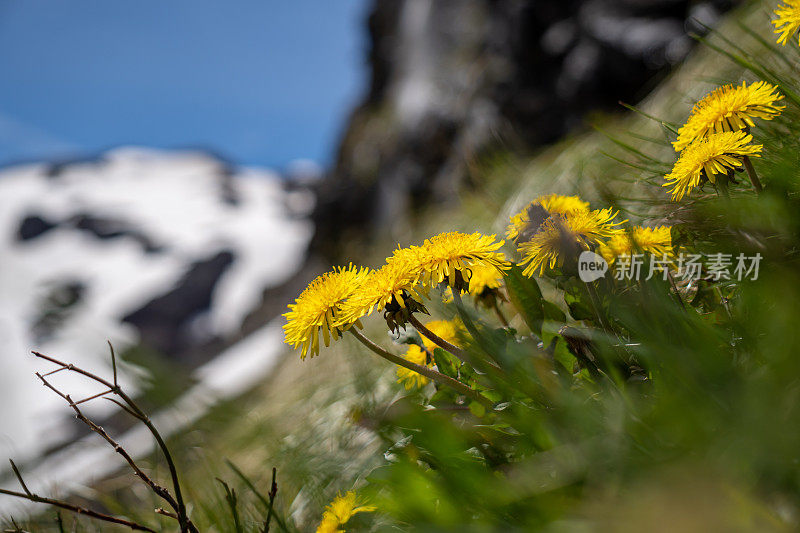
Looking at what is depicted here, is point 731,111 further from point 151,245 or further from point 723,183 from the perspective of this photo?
point 151,245

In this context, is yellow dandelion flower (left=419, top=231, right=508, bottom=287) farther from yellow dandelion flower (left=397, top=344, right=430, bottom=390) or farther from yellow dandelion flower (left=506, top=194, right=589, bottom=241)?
yellow dandelion flower (left=397, top=344, right=430, bottom=390)

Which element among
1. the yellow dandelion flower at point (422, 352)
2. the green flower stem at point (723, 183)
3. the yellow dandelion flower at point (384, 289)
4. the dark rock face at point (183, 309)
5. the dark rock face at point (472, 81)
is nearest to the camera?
the yellow dandelion flower at point (384, 289)

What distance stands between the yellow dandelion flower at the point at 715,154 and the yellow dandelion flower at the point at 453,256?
0.33 m

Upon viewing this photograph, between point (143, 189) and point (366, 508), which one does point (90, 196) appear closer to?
point (143, 189)

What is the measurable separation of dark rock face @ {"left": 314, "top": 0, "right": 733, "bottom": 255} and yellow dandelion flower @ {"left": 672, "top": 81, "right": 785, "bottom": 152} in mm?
3652

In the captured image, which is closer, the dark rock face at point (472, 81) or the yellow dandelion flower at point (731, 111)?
the yellow dandelion flower at point (731, 111)

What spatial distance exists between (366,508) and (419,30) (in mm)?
12987

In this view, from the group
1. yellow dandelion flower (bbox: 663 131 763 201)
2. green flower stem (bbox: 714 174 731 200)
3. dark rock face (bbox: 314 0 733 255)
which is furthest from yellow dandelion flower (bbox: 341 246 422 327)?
dark rock face (bbox: 314 0 733 255)

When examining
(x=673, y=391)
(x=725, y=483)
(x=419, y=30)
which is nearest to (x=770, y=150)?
(x=673, y=391)

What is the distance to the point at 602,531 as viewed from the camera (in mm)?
365

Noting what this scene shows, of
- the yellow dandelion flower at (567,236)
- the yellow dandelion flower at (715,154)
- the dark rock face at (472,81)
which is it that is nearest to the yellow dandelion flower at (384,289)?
the yellow dandelion flower at (567,236)

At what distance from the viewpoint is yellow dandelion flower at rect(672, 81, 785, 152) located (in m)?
0.90

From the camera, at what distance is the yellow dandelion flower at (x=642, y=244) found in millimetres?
881

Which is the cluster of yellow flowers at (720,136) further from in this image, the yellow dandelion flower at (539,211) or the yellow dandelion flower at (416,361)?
the yellow dandelion flower at (416,361)
